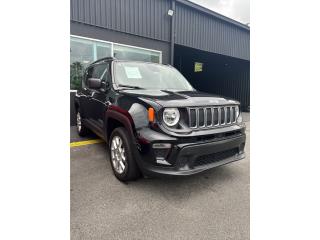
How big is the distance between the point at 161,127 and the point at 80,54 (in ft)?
16.8

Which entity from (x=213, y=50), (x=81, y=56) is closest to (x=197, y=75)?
(x=213, y=50)

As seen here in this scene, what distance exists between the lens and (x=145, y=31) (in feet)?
Result: 23.8

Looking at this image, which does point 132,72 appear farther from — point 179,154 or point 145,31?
point 145,31

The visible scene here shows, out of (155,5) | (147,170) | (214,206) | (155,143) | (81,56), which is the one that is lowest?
(214,206)

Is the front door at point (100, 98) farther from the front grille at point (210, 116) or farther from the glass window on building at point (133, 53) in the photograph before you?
the glass window on building at point (133, 53)

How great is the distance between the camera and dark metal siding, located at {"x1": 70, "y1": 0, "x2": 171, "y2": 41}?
590cm

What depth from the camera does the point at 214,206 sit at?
2252 mm

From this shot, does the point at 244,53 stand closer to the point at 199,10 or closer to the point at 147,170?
the point at 199,10

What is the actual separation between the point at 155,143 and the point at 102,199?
94 centimetres

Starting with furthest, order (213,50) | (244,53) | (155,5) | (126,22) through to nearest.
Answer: (244,53) → (213,50) → (155,5) → (126,22)

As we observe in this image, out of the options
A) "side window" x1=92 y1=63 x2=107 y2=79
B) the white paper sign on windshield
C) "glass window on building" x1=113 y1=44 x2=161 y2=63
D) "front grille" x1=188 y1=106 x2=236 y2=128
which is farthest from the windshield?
"glass window on building" x1=113 y1=44 x2=161 y2=63

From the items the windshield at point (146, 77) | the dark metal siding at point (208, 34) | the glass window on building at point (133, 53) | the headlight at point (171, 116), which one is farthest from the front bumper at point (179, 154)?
the dark metal siding at point (208, 34)

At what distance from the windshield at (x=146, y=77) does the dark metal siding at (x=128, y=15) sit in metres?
3.69

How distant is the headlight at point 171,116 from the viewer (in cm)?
224
